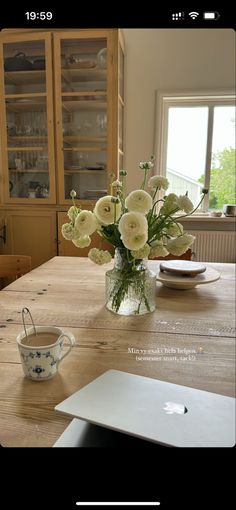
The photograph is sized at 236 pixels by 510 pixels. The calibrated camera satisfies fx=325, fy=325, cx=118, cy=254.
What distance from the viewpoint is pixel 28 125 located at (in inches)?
77.9

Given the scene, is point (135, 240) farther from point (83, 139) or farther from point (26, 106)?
point (26, 106)

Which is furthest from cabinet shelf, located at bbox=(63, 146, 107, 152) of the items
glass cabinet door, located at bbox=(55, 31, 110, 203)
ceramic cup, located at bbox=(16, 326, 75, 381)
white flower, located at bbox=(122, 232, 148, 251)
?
ceramic cup, located at bbox=(16, 326, 75, 381)

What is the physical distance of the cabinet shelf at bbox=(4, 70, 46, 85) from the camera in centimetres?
188

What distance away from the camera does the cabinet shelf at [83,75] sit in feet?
6.09

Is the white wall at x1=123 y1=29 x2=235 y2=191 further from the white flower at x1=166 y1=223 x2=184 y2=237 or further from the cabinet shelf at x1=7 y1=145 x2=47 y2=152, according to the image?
the white flower at x1=166 y1=223 x2=184 y2=237

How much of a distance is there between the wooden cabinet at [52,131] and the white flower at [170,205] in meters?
1.31

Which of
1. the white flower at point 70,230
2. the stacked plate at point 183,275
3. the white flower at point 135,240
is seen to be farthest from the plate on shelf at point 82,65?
the white flower at point 135,240

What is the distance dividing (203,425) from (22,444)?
15 cm

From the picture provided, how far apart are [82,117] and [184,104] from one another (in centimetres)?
64
